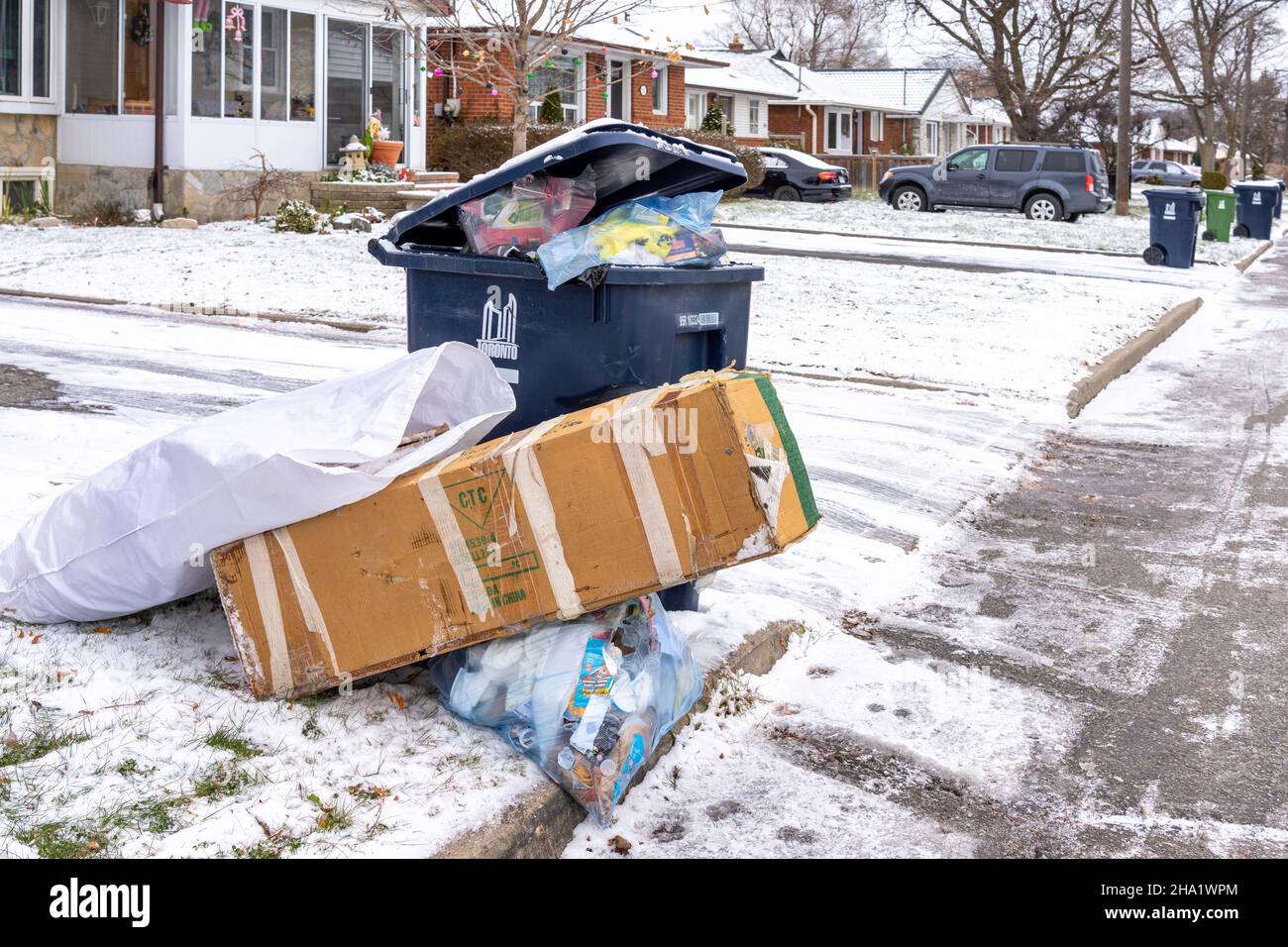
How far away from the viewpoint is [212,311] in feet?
38.4

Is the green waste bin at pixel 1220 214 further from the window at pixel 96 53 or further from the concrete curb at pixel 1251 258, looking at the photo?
the window at pixel 96 53

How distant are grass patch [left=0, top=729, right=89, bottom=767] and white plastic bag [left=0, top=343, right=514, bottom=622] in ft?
1.91

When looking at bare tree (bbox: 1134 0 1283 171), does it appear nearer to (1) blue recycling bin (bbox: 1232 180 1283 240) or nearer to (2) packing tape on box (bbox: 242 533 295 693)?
(1) blue recycling bin (bbox: 1232 180 1283 240)

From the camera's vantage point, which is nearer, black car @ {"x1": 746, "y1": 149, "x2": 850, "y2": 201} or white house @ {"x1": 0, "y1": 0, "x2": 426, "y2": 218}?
white house @ {"x1": 0, "y1": 0, "x2": 426, "y2": 218}

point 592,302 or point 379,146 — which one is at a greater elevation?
point 379,146

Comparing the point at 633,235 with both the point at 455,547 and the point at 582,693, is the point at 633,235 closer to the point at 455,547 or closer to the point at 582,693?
the point at 455,547

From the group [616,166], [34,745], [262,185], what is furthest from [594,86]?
[34,745]

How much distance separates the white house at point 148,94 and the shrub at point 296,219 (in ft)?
6.70

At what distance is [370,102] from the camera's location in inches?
904

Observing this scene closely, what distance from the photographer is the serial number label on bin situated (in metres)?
4.50

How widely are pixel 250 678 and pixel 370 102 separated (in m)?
20.7

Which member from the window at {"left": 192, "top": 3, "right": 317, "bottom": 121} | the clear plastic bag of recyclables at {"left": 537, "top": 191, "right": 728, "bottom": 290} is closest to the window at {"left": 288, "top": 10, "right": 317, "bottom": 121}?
the window at {"left": 192, "top": 3, "right": 317, "bottom": 121}

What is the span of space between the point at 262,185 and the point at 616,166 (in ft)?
50.0
